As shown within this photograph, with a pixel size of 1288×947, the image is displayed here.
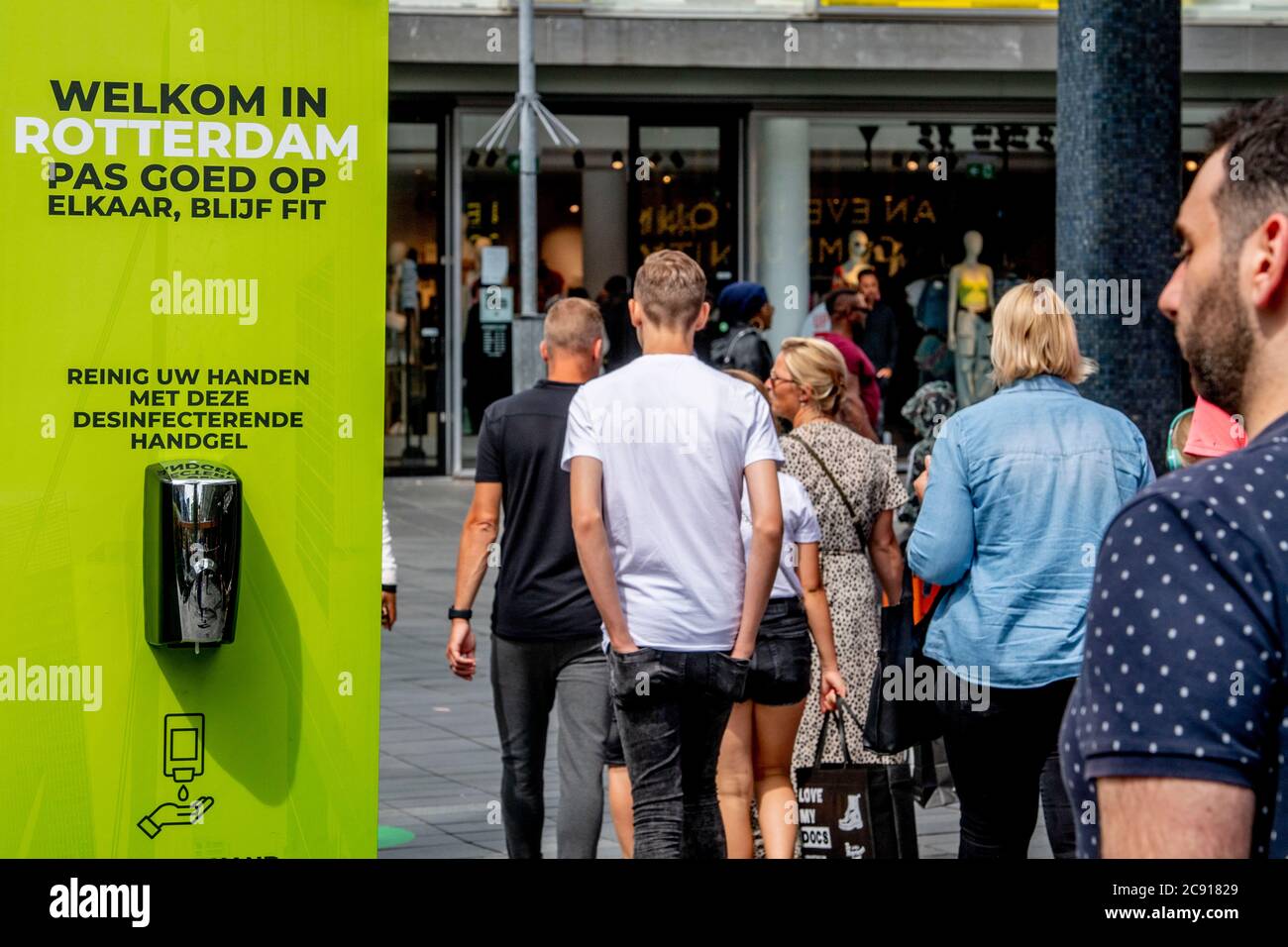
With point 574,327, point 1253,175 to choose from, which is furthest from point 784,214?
point 1253,175

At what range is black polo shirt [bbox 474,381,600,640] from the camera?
543cm

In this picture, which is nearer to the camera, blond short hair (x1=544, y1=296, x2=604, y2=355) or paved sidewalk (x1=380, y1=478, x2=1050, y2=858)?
blond short hair (x1=544, y1=296, x2=604, y2=355)

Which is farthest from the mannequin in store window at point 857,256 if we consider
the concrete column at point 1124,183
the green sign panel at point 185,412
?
the green sign panel at point 185,412

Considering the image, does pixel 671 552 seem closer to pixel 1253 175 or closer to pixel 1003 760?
pixel 1003 760

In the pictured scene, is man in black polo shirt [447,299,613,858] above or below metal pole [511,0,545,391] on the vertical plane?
below

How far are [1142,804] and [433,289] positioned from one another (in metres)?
18.2

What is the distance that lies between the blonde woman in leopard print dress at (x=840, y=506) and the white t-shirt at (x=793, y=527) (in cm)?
49

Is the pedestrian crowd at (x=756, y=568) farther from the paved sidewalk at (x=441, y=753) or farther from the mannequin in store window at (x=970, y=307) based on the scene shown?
the mannequin in store window at (x=970, y=307)

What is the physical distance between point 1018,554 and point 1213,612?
3330 millimetres

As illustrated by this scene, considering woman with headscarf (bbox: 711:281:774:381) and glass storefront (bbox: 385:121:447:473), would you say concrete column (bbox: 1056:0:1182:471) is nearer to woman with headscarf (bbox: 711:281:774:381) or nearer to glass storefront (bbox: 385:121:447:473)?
woman with headscarf (bbox: 711:281:774:381)

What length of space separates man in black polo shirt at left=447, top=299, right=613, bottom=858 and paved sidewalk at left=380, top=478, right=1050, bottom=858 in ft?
2.52

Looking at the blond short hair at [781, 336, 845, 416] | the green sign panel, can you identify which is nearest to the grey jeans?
the green sign panel

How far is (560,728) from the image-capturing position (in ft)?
17.7

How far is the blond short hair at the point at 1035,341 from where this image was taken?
4828mm
